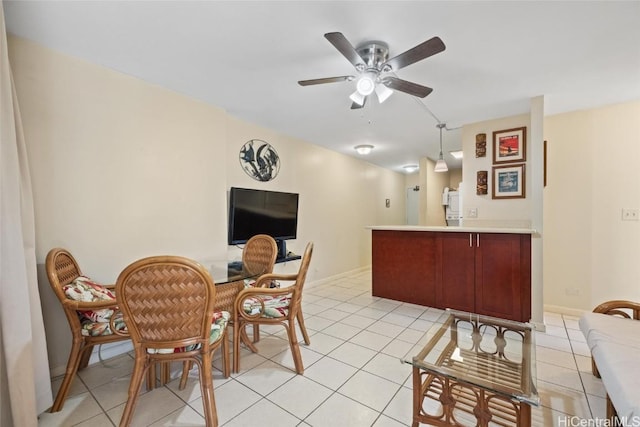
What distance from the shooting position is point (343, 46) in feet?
5.26

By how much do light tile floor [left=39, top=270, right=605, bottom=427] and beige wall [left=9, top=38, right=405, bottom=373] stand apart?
0.71 m

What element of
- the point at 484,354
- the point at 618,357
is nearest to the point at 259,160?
the point at 484,354

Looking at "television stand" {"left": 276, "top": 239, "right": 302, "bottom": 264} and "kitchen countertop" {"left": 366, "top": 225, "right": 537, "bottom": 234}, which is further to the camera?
"television stand" {"left": 276, "top": 239, "right": 302, "bottom": 264}

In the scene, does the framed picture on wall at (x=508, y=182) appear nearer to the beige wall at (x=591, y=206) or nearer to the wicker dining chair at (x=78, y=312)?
the beige wall at (x=591, y=206)

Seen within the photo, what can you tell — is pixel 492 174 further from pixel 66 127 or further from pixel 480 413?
pixel 66 127

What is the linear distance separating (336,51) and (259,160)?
2002 millimetres

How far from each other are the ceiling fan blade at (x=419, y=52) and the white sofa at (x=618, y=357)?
1.80 m

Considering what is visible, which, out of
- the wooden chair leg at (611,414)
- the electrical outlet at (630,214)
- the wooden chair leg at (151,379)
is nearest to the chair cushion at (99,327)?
the wooden chair leg at (151,379)

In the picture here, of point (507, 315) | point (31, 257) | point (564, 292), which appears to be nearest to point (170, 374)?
point (31, 257)

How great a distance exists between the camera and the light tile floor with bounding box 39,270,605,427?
5.15ft

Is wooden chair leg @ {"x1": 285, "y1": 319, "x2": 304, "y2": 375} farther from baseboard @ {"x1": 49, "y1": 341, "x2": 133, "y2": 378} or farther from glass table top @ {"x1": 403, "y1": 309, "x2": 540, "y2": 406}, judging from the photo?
baseboard @ {"x1": 49, "y1": 341, "x2": 133, "y2": 378}

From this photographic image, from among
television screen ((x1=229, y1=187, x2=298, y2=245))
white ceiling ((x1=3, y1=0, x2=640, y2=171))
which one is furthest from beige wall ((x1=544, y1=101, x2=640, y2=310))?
television screen ((x1=229, y1=187, x2=298, y2=245))

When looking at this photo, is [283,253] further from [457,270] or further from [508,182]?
[508,182]

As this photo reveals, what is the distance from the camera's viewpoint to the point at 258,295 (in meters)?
2.01
